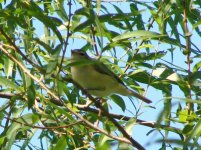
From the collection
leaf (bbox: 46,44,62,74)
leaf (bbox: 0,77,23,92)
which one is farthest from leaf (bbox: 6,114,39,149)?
leaf (bbox: 46,44,62,74)

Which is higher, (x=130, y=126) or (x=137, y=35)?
(x=137, y=35)

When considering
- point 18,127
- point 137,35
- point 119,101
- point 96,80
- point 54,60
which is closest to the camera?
point 54,60

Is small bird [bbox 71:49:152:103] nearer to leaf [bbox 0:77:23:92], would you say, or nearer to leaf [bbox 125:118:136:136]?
leaf [bbox 0:77:23:92]

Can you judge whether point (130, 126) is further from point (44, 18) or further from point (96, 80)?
point (96, 80)

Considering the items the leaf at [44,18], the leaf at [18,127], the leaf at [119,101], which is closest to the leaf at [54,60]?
the leaf at [44,18]

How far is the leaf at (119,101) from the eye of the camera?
4137 mm

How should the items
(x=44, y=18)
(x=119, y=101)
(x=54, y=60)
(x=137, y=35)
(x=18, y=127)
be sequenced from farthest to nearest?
1. (x=119, y=101)
2. (x=18, y=127)
3. (x=137, y=35)
4. (x=44, y=18)
5. (x=54, y=60)

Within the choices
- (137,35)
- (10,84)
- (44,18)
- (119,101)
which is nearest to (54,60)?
(44,18)

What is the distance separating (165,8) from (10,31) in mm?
984

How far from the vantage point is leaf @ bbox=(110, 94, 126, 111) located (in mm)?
4137

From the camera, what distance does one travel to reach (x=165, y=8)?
3906 mm

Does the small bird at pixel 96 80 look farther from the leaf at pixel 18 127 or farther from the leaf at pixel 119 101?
the leaf at pixel 18 127

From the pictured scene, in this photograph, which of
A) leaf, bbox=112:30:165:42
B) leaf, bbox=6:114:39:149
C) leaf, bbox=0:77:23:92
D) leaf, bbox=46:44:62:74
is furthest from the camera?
leaf, bbox=0:77:23:92

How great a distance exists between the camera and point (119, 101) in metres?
4.27
